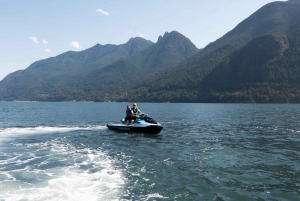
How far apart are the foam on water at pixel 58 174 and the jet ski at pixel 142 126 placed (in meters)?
9.49

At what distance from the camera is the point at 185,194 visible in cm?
1184

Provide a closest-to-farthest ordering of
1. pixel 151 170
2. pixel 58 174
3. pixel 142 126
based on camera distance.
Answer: pixel 58 174, pixel 151 170, pixel 142 126

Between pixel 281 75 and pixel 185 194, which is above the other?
pixel 281 75

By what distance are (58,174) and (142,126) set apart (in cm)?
1709

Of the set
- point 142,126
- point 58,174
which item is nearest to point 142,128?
point 142,126

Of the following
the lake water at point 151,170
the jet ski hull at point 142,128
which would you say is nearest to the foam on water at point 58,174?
the lake water at point 151,170

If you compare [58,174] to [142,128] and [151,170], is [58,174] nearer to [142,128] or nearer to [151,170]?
[151,170]

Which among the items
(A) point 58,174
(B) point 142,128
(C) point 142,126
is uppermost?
(C) point 142,126

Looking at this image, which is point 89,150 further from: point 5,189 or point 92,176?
point 5,189

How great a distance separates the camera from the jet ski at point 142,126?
30.7 meters

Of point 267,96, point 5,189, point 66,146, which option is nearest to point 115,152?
point 66,146

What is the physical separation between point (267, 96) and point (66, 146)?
17132cm

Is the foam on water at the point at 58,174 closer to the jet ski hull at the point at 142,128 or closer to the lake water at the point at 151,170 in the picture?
the lake water at the point at 151,170

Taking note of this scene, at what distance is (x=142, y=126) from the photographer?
3139cm
